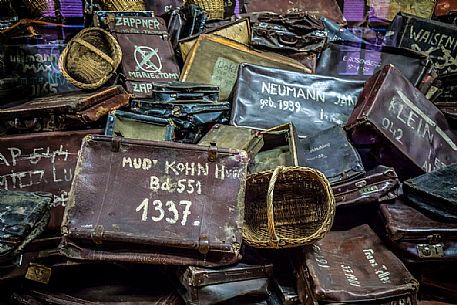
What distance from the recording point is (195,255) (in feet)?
8.69

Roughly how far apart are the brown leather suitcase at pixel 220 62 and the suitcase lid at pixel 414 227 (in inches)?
62.9

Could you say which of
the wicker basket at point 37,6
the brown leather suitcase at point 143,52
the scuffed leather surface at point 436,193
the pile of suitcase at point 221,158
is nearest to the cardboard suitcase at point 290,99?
the pile of suitcase at point 221,158

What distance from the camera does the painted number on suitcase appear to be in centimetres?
264

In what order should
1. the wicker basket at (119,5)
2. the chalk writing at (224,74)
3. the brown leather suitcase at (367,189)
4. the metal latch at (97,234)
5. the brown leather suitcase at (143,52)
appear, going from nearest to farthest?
the metal latch at (97,234) < the brown leather suitcase at (367,189) < the brown leather suitcase at (143,52) < the chalk writing at (224,74) < the wicker basket at (119,5)

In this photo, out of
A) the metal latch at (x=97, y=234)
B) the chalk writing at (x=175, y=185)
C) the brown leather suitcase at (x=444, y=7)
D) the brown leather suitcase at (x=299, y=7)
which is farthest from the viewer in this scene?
the brown leather suitcase at (x=299, y=7)

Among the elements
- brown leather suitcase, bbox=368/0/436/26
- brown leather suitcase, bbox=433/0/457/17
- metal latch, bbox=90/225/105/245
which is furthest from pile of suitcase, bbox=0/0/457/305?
brown leather suitcase, bbox=433/0/457/17

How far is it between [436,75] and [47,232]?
322cm

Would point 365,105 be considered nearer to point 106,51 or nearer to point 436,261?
point 436,261

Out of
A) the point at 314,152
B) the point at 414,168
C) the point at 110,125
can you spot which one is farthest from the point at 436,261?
the point at 110,125

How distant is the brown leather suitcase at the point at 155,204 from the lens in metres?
2.58

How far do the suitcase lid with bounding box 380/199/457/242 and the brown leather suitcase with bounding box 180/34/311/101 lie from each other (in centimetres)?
160

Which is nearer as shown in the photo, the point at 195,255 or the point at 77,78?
the point at 195,255

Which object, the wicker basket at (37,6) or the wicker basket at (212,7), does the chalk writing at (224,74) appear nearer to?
the wicker basket at (212,7)

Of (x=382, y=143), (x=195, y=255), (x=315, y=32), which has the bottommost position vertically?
(x=195, y=255)
